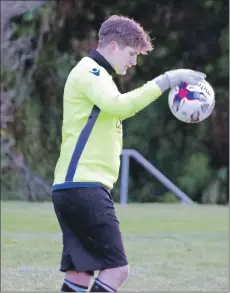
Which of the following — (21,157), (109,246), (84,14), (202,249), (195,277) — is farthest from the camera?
(84,14)

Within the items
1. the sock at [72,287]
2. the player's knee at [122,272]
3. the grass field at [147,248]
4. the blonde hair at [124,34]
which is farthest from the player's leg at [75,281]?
the grass field at [147,248]

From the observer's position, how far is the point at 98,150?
15.3 feet

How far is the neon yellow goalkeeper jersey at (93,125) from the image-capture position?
457cm

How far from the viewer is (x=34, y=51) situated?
1892cm

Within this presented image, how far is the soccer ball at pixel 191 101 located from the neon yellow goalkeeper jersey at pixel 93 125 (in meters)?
0.50

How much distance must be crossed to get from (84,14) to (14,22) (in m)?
2.25

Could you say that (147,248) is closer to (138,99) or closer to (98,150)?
(98,150)

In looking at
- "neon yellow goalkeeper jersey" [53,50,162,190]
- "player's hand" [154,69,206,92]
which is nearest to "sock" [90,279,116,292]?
"neon yellow goalkeeper jersey" [53,50,162,190]

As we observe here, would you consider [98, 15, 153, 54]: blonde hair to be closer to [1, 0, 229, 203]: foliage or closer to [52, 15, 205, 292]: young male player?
[52, 15, 205, 292]: young male player

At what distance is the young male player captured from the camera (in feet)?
15.1

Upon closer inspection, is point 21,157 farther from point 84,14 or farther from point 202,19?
point 202,19

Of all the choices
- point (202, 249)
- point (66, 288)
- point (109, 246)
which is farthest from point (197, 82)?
point (202, 249)

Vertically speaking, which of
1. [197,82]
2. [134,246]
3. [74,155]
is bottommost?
[134,246]

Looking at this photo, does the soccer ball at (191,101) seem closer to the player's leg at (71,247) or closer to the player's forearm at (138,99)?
the player's forearm at (138,99)
